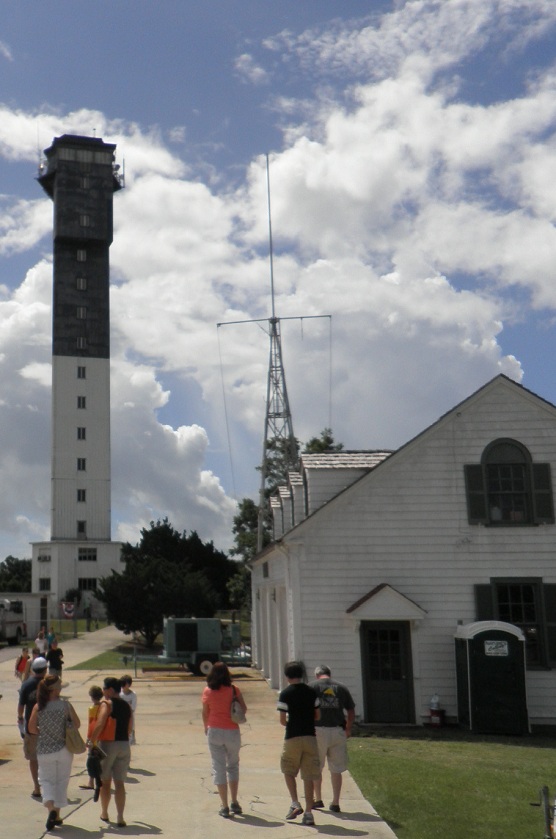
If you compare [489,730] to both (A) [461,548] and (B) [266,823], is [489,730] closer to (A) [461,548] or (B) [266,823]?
(A) [461,548]

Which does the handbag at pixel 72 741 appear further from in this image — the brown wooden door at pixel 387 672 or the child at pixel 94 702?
the brown wooden door at pixel 387 672

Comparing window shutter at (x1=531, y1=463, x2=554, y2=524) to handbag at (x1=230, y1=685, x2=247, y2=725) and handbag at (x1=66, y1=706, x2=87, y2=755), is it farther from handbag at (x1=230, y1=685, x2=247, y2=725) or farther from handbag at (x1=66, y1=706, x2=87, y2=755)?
handbag at (x1=66, y1=706, x2=87, y2=755)

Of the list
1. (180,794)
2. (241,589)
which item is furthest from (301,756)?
(241,589)

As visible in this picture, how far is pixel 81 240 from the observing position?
7950cm

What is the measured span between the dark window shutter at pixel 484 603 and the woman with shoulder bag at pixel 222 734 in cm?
1020

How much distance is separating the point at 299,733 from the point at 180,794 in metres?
2.56

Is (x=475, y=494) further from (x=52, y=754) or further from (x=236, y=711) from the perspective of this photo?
(x=52, y=754)

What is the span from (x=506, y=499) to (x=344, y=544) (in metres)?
3.78

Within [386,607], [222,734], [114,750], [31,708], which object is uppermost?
[386,607]

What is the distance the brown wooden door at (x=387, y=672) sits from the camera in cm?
1898

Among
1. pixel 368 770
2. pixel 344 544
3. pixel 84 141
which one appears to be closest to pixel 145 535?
pixel 84 141

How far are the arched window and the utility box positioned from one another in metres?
2.64

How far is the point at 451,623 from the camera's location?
19406 mm

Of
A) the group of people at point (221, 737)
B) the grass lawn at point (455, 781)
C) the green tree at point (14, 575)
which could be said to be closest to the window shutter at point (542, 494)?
the grass lawn at point (455, 781)
